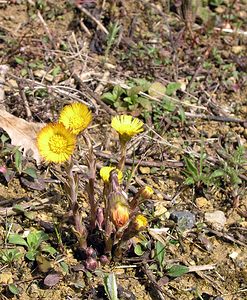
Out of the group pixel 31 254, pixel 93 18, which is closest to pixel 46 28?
pixel 93 18

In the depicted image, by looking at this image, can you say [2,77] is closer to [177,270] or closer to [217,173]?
[217,173]

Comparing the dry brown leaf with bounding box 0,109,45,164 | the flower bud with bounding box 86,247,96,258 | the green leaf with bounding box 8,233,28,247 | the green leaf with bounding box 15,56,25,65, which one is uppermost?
the green leaf with bounding box 15,56,25,65

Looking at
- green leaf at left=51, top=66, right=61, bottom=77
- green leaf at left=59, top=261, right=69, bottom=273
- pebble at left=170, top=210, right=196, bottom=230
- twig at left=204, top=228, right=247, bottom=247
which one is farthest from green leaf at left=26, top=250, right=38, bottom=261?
green leaf at left=51, top=66, right=61, bottom=77

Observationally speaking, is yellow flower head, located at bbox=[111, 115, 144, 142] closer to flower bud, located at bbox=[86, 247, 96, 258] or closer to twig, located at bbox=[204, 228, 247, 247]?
flower bud, located at bbox=[86, 247, 96, 258]

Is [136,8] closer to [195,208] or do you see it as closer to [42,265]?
[195,208]

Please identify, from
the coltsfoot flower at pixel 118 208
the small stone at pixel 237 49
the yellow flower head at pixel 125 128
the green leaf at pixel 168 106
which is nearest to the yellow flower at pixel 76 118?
the yellow flower head at pixel 125 128

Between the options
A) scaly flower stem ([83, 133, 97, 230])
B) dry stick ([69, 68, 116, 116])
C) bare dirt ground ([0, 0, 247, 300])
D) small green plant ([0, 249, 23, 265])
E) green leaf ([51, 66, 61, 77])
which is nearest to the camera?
scaly flower stem ([83, 133, 97, 230])

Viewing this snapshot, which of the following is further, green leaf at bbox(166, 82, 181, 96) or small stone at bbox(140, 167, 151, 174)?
green leaf at bbox(166, 82, 181, 96)
